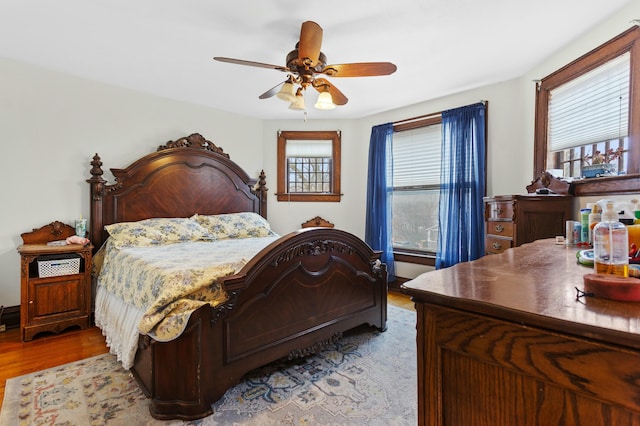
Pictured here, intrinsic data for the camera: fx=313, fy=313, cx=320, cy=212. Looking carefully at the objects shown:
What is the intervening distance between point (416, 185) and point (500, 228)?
5.53 feet

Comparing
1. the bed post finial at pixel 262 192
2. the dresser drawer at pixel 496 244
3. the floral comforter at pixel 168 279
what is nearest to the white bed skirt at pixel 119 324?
the floral comforter at pixel 168 279

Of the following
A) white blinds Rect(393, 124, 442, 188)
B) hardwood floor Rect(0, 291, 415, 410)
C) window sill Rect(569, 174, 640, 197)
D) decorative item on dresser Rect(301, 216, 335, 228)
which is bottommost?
hardwood floor Rect(0, 291, 415, 410)

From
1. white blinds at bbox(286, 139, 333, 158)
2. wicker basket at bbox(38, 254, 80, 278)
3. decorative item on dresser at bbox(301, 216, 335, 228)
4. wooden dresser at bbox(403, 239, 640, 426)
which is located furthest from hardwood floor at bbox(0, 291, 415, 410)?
white blinds at bbox(286, 139, 333, 158)

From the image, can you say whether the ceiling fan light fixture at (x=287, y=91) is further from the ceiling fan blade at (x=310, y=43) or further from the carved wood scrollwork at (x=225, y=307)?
the carved wood scrollwork at (x=225, y=307)

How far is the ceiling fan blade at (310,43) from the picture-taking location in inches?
78.7

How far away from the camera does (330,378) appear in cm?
204

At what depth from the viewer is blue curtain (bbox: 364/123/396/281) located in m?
4.38

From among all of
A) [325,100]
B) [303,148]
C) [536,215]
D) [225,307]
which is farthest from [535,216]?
[303,148]

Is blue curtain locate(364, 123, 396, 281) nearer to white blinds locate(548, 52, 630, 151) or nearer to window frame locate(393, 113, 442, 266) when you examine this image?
window frame locate(393, 113, 442, 266)

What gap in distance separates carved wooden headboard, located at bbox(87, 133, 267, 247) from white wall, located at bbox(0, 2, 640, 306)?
0.60ft

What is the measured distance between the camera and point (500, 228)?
2637mm

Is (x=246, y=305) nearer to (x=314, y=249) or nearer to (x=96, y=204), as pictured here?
(x=314, y=249)

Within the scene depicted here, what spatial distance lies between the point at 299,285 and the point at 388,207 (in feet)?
8.36

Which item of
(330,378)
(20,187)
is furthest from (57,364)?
(330,378)
